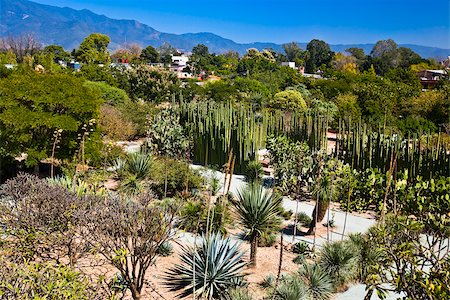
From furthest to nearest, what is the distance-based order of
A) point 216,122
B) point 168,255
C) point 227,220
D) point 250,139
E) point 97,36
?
point 97,36, point 216,122, point 250,139, point 227,220, point 168,255

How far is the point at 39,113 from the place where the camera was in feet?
34.6

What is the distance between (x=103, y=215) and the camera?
5.42 metres

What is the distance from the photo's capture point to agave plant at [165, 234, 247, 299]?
6133 mm

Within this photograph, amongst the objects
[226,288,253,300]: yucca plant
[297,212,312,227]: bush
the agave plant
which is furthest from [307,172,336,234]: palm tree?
[226,288,253,300]: yucca plant

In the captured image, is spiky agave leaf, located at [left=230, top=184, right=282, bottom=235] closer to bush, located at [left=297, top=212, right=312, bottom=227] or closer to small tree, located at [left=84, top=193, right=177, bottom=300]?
small tree, located at [left=84, top=193, right=177, bottom=300]

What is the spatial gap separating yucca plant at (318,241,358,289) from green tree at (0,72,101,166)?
7.05 meters

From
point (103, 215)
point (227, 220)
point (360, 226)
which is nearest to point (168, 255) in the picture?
point (227, 220)

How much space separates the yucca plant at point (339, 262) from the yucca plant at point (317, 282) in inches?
8.9

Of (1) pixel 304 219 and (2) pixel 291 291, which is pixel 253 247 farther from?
(1) pixel 304 219

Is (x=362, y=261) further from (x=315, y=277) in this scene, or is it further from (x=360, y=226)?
(x=360, y=226)

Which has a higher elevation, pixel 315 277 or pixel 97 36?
pixel 97 36

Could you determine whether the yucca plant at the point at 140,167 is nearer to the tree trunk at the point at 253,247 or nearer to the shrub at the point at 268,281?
the tree trunk at the point at 253,247

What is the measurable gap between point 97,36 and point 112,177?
55994mm

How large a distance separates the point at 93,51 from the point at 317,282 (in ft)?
178
